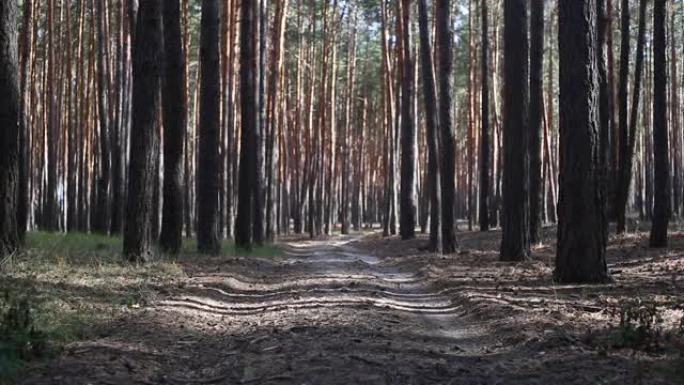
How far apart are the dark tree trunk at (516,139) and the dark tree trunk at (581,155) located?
4.03 m

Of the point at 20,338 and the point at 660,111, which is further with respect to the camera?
the point at 660,111

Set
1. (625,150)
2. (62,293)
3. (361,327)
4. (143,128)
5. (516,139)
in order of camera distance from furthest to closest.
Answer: (625,150), (516,139), (143,128), (62,293), (361,327)

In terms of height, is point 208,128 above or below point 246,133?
below

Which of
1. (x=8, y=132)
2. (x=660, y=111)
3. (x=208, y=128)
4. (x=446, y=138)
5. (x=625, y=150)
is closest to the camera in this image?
(x=8, y=132)

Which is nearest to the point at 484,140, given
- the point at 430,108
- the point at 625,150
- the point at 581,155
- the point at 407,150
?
the point at 407,150

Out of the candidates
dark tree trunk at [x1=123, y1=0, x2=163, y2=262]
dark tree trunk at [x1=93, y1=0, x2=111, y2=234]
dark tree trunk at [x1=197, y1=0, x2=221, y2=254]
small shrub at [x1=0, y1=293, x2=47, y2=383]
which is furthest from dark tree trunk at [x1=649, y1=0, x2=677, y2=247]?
dark tree trunk at [x1=93, y1=0, x2=111, y2=234]

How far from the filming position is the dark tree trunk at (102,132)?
23.1 meters

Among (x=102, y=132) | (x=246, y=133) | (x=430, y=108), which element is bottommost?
(x=246, y=133)

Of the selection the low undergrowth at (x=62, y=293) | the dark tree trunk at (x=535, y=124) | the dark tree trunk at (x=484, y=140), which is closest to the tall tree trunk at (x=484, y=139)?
the dark tree trunk at (x=484, y=140)

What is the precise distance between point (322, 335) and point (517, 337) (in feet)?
6.25

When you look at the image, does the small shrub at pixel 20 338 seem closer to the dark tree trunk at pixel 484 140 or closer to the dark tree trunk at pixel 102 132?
the dark tree trunk at pixel 102 132

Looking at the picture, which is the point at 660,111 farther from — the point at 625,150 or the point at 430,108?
the point at 430,108

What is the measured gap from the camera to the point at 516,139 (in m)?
14.8

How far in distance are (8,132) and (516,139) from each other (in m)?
9.39
